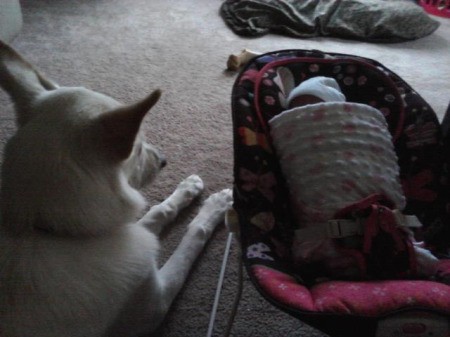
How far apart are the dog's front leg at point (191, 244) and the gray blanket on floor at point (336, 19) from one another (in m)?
1.69

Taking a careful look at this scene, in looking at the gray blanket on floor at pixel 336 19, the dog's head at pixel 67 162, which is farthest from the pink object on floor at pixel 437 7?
the dog's head at pixel 67 162

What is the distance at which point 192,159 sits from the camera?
6.37 ft

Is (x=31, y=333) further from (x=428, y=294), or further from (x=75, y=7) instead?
(x=75, y=7)

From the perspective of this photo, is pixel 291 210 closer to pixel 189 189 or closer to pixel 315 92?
pixel 315 92

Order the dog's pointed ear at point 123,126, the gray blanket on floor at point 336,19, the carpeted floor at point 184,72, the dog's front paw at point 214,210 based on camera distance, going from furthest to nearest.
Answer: the gray blanket on floor at point 336,19 < the dog's front paw at point 214,210 < the carpeted floor at point 184,72 < the dog's pointed ear at point 123,126

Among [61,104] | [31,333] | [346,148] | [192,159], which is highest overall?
[61,104]

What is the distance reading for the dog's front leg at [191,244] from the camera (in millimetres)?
1385

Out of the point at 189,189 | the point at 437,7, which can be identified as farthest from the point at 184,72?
the point at 437,7

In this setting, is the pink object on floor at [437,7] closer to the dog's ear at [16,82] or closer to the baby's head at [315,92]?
the baby's head at [315,92]

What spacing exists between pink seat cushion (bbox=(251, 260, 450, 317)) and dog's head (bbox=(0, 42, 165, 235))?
1.21 ft

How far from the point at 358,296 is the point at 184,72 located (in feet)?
6.30

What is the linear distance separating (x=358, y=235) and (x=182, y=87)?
1.56 meters

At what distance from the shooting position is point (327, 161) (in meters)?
1.23

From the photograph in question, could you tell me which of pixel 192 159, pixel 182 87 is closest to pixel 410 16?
pixel 182 87
